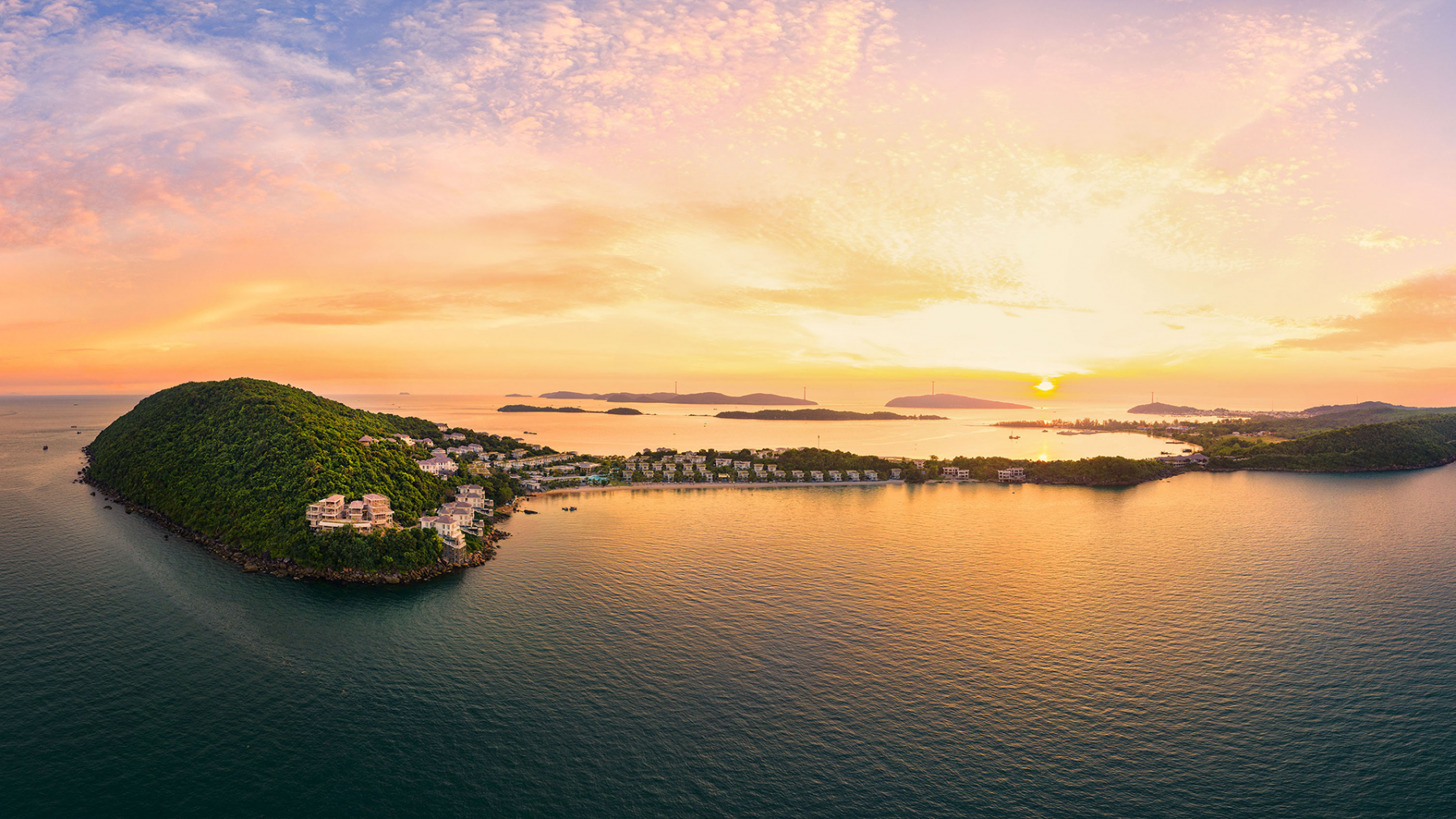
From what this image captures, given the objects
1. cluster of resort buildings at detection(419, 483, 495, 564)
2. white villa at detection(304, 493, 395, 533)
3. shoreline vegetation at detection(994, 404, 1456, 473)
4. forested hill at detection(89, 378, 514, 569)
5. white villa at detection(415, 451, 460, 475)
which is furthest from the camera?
shoreline vegetation at detection(994, 404, 1456, 473)

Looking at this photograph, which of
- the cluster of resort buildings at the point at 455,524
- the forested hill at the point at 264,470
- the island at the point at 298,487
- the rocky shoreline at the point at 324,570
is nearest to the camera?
the rocky shoreline at the point at 324,570

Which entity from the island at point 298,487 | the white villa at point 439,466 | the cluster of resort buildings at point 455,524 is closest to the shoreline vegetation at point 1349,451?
the cluster of resort buildings at point 455,524

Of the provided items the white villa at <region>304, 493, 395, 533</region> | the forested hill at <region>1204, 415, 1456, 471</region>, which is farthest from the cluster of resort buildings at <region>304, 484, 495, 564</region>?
the forested hill at <region>1204, 415, 1456, 471</region>

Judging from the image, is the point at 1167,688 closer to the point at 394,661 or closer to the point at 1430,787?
the point at 1430,787

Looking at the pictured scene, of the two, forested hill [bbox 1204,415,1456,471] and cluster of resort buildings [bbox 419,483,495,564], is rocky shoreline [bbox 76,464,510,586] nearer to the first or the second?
cluster of resort buildings [bbox 419,483,495,564]

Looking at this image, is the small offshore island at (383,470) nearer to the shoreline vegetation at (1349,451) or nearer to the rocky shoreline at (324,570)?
the rocky shoreline at (324,570)

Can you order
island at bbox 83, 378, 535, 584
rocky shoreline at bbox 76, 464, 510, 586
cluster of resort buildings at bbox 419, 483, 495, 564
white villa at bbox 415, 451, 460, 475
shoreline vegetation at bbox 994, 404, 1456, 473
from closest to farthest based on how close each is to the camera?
rocky shoreline at bbox 76, 464, 510, 586 → island at bbox 83, 378, 535, 584 → cluster of resort buildings at bbox 419, 483, 495, 564 → white villa at bbox 415, 451, 460, 475 → shoreline vegetation at bbox 994, 404, 1456, 473

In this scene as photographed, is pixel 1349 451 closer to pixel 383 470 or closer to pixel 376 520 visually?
pixel 376 520
